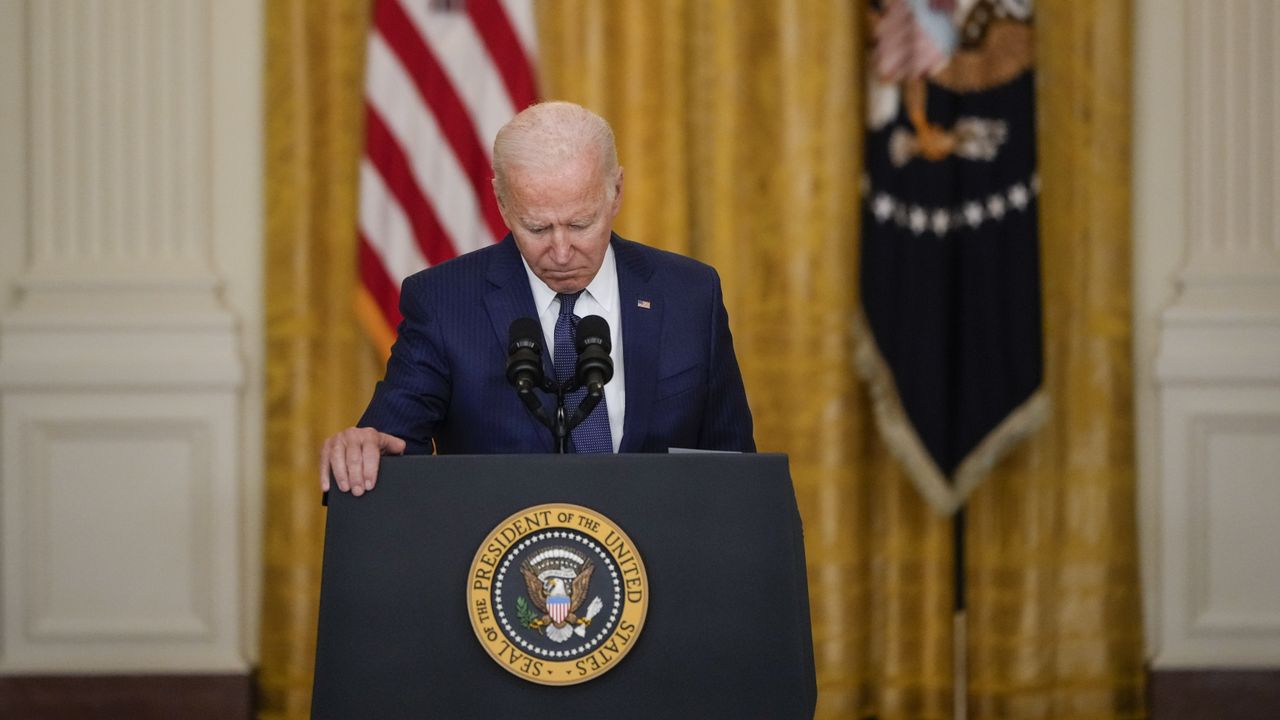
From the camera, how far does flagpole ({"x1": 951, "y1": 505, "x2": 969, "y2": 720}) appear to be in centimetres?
454

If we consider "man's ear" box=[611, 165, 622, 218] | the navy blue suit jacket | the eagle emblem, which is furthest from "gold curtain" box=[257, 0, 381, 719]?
the eagle emblem

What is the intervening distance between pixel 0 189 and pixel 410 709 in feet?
11.7

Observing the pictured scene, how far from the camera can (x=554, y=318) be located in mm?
2322

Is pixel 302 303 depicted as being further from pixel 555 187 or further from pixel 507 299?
pixel 555 187

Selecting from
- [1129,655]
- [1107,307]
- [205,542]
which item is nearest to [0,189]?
[205,542]

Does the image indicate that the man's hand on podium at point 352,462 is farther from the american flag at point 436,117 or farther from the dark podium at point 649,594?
the american flag at point 436,117

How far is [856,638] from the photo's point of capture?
4492 millimetres

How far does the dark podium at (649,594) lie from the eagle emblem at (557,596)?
7 cm

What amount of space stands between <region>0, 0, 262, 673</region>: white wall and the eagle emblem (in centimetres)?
302

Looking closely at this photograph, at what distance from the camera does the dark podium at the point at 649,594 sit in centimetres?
174

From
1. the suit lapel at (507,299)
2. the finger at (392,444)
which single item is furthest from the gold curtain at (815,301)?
the finger at (392,444)

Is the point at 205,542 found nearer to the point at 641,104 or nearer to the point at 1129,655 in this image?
A: the point at 641,104

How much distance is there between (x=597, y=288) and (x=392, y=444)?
518 millimetres

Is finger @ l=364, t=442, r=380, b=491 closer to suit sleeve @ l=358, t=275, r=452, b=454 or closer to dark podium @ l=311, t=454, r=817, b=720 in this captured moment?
dark podium @ l=311, t=454, r=817, b=720
